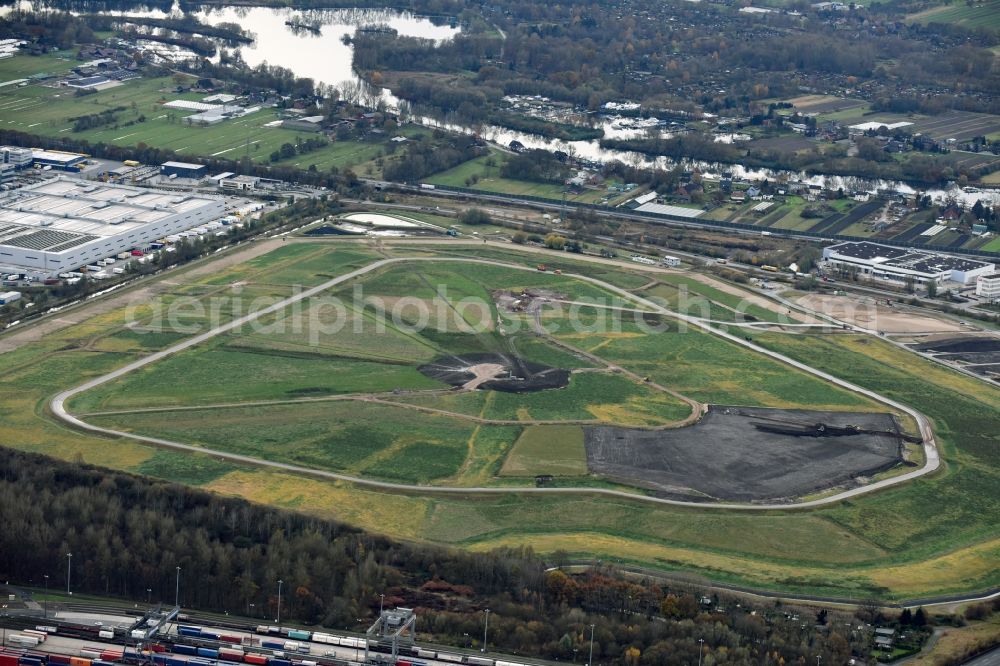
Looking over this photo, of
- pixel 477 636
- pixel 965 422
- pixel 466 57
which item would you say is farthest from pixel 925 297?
pixel 466 57

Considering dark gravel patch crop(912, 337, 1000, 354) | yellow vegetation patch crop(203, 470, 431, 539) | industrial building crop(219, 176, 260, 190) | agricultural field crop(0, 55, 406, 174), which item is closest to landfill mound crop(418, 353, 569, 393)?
yellow vegetation patch crop(203, 470, 431, 539)

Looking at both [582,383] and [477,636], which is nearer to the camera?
[477,636]

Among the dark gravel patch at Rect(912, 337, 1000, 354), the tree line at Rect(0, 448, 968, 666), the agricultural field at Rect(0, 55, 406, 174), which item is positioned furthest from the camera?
the agricultural field at Rect(0, 55, 406, 174)

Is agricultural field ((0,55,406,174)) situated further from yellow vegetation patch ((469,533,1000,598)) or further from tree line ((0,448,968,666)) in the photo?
tree line ((0,448,968,666))

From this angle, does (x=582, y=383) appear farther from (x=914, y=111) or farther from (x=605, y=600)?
(x=914, y=111)

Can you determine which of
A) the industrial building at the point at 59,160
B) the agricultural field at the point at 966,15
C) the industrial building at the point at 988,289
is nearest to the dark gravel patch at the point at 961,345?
the industrial building at the point at 988,289

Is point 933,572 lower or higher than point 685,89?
lower

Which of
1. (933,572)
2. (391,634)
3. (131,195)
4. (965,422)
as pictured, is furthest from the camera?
(131,195)
